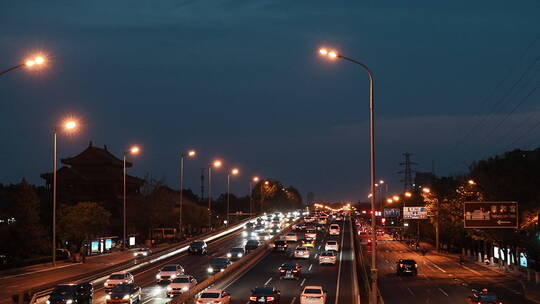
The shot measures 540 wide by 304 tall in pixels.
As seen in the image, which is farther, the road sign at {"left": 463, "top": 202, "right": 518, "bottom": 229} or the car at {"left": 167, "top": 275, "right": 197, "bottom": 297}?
the road sign at {"left": 463, "top": 202, "right": 518, "bottom": 229}

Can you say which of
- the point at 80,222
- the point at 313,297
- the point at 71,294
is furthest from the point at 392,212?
the point at 71,294

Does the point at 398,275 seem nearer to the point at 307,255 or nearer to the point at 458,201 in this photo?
the point at 307,255

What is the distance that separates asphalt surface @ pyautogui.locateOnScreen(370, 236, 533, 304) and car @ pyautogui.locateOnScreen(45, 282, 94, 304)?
19.8m

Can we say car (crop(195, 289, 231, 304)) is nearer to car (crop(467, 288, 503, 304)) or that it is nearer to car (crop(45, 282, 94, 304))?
car (crop(45, 282, 94, 304))

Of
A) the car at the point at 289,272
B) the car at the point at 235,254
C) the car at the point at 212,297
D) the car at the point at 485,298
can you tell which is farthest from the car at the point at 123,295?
the car at the point at 235,254

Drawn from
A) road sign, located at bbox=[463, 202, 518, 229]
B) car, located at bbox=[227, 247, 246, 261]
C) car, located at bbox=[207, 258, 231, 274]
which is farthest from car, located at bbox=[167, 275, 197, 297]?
car, located at bbox=[227, 247, 246, 261]

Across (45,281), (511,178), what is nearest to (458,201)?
(511,178)

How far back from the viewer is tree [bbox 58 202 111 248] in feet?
268

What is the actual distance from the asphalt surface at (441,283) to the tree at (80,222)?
34980 millimetres

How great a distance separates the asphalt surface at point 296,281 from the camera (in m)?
46.0

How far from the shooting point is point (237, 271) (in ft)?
195

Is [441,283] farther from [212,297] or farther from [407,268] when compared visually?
[212,297]

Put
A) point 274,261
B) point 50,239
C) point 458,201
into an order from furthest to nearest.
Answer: point 458,201 < point 50,239 < point 274,261

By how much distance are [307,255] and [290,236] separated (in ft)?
77.2
